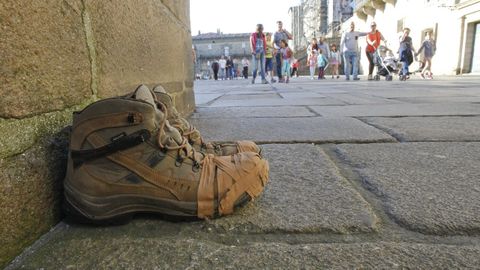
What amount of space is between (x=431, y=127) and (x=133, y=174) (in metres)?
2.06

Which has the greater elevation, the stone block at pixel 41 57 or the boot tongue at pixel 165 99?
the stone block at pixel 41 57

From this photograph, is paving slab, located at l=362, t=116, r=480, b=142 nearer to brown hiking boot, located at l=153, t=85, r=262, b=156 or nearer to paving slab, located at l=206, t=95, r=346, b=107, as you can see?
brown hiking boot, located at l=153, t=85, r=262, b=156

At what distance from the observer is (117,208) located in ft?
3.14

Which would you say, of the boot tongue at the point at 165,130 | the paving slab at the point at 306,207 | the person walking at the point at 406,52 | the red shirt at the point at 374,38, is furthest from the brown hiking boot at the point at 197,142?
the person walking at the point at 406,52

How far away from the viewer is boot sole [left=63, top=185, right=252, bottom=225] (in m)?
0.95

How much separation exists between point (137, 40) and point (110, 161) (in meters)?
0.91

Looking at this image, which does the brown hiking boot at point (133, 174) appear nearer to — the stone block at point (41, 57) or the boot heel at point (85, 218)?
the boot heel at point (85, 218)

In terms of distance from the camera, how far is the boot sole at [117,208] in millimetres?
949

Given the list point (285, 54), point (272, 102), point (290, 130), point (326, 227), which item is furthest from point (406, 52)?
point (326, 227)

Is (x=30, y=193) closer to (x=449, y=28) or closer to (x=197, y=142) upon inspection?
(x=197, y=142)

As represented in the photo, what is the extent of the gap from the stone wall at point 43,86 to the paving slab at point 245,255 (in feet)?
0.42

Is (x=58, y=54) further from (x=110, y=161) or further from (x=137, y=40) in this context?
(x=137, y=40)

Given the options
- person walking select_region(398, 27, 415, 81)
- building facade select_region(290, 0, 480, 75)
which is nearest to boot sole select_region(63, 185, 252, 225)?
person walking select_region(398, 27, 415, 81)

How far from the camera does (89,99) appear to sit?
47.9 inches
